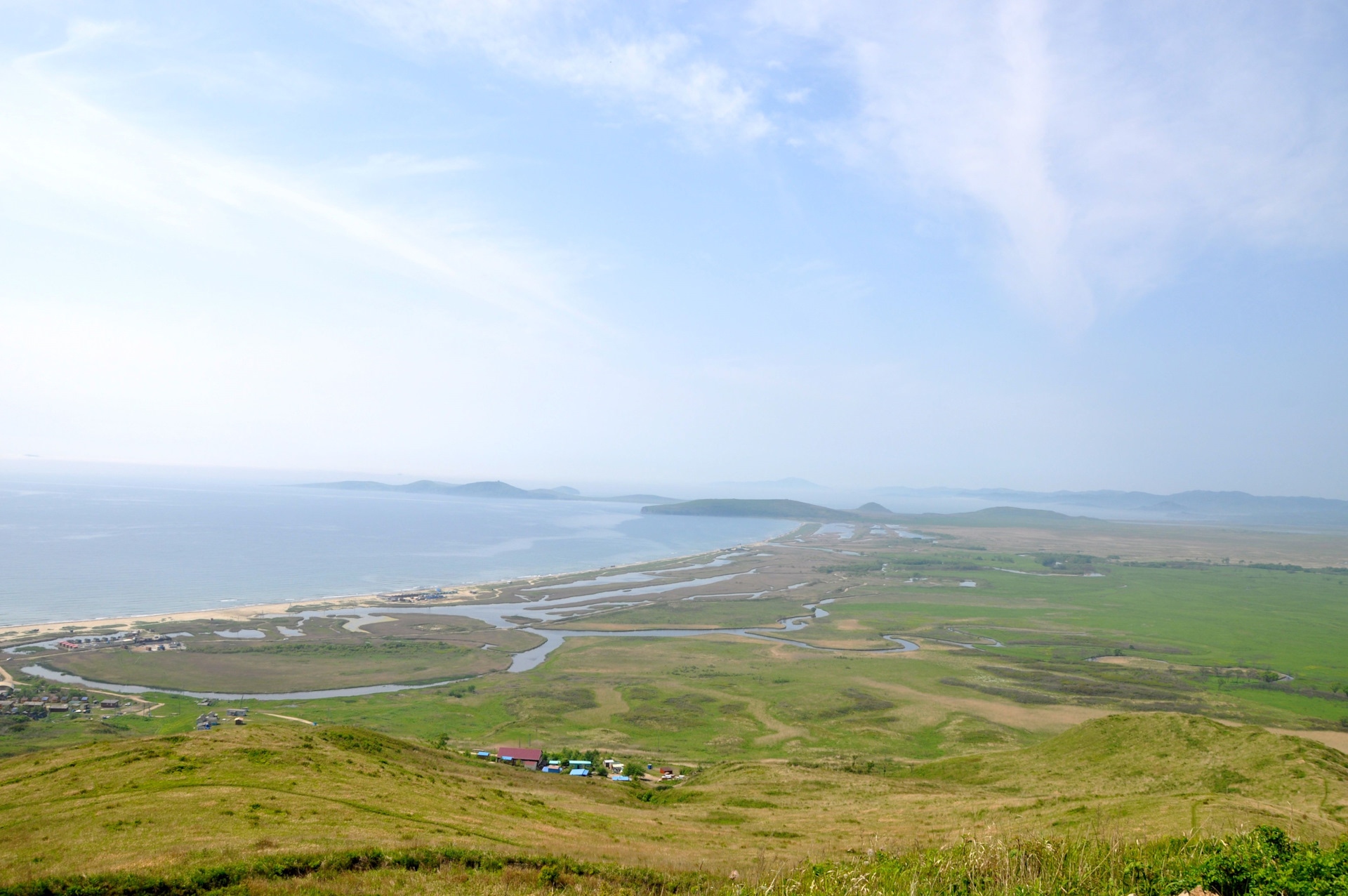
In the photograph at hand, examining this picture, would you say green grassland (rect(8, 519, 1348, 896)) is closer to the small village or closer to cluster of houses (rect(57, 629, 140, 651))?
the small village

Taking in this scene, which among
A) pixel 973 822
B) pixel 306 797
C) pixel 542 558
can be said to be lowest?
pixel 542 558

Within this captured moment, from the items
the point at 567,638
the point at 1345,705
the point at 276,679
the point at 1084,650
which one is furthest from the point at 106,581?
the point at 1345,705

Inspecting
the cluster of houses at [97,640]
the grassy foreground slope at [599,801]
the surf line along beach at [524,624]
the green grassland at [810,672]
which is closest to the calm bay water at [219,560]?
the cluster of houses at [97,640]

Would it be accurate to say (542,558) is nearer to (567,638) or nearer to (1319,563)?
(567,638)

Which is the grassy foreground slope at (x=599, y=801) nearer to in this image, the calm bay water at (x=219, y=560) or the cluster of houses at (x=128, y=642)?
the cluster of houses at (x=128, y=642)

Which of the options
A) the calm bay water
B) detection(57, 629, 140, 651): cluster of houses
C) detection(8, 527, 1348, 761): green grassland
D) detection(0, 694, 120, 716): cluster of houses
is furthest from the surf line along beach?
the calm bay water

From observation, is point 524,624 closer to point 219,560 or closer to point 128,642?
point 128,642
